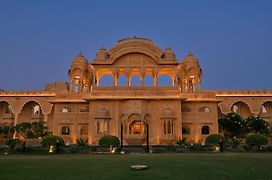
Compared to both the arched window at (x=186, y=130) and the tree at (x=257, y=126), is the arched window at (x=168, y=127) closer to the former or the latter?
the arched window at (x=186, y=130)

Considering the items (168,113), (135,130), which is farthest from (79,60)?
(168,113)

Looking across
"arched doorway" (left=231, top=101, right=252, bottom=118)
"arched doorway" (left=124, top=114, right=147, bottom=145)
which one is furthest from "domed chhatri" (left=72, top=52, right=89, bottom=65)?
"arched doorway" (left=231, top=101, right=252, bottom=118)

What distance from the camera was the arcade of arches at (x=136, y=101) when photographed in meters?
31.4

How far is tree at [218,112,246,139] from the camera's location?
35.1 meters

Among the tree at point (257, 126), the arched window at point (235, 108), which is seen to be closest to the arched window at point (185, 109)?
the tree at point (257, 126)

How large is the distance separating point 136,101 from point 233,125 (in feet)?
42.4

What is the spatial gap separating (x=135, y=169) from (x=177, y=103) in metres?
22.4

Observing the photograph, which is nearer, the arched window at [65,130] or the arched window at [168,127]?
the arched window at [168,127]

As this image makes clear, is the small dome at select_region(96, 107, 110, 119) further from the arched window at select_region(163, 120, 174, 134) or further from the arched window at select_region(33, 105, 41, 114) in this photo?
the arched window at select_region(33, 105, 41, 114)

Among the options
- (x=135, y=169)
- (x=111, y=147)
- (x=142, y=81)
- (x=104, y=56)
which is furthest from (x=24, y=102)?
(x=135, y=169)

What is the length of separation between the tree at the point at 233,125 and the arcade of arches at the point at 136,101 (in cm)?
299

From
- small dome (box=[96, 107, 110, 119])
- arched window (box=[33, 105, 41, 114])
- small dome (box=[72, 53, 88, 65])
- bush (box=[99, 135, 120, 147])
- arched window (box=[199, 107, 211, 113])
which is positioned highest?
small dome (box=[72, 53, 88, 65])

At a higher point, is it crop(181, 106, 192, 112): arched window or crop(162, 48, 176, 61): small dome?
crop(162, 48, 176, 61): small dome

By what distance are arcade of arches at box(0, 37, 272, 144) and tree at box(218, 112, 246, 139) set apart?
299 cm
